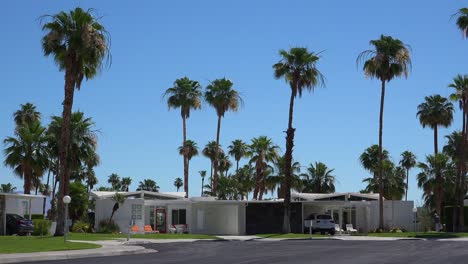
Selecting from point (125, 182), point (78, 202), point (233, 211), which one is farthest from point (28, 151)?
point (125, 182)

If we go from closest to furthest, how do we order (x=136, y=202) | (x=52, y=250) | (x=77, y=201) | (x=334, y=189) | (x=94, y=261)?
(x=94, y=261) < (x=52, y=250) < (x=136, y=202) < (x=77, y=201) < (x=334, y=189)

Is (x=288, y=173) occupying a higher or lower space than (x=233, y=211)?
higher

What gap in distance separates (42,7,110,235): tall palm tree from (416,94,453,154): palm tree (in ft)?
135

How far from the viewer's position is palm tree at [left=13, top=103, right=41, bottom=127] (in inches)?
2785

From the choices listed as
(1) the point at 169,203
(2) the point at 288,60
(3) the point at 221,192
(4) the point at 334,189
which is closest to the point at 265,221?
(1) the point at 169,203

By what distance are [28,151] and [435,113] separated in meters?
39.5

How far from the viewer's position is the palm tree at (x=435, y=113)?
70562mm

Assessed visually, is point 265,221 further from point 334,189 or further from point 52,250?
point 52,250

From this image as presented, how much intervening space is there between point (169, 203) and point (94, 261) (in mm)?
32241

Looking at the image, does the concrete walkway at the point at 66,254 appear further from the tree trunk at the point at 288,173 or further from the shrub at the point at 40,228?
the tree trunk at the point at 288,173

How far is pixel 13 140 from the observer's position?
2162 inches

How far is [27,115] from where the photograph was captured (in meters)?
71.1

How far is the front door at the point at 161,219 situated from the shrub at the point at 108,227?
4.57 metres

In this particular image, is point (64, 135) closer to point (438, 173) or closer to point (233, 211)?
point (233, 211)
